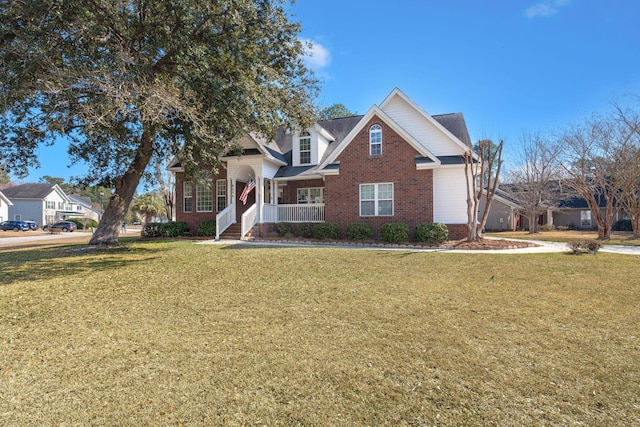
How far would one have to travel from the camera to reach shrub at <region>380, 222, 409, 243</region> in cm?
1495

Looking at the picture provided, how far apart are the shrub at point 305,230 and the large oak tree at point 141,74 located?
568cm

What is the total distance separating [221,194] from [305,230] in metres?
6.04

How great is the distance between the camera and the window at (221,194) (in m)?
19.4

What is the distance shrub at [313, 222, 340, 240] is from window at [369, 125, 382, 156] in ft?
13.6

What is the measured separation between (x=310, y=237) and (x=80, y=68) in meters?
11.2

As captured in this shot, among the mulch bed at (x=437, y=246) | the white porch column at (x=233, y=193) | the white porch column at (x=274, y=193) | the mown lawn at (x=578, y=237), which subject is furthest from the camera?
the white porch column at (x=274, y=193)

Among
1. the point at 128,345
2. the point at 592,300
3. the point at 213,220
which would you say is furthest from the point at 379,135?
the point at 128,345

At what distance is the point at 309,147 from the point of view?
778 inches

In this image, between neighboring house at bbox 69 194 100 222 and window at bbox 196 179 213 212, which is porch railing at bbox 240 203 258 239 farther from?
neighboring house at bbox 69 194 100 222

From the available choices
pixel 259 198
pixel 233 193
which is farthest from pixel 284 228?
pixel 233 193

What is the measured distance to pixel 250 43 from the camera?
10.6 meters

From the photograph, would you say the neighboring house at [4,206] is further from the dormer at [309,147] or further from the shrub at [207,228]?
the dormer at [309,147]

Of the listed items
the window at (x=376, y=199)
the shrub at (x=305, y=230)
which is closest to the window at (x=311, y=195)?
the shrub at (x=305, y=230)

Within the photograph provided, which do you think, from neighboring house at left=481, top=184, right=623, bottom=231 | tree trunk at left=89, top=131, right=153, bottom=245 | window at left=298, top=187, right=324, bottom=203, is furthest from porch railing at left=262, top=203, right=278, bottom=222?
neighboring house at left=481, top=184, right=623, bottom=231
